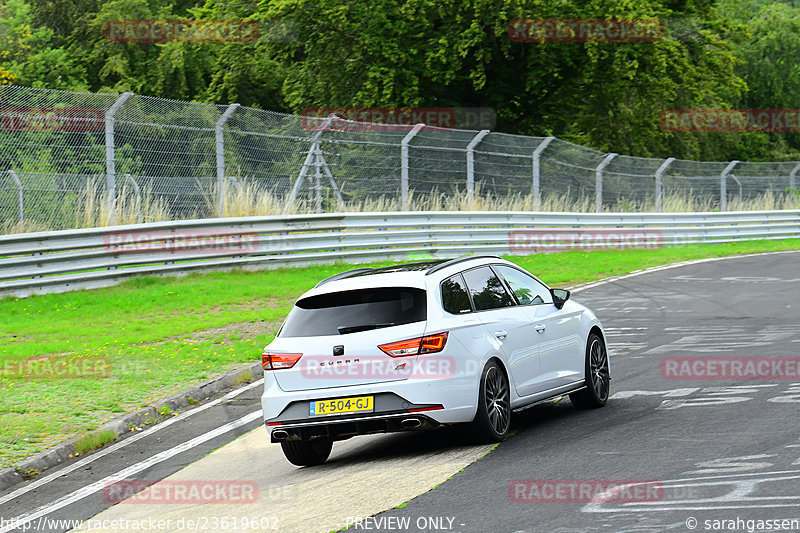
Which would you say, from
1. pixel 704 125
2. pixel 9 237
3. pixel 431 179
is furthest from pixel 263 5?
pixel 704 125

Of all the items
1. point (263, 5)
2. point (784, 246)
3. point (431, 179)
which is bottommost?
point (784, 246)

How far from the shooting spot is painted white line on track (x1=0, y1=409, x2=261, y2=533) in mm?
7488

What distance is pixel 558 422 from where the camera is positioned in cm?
938

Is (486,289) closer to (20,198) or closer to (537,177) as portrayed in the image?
(20,198)

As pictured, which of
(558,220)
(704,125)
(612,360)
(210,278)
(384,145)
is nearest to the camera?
(612,360)

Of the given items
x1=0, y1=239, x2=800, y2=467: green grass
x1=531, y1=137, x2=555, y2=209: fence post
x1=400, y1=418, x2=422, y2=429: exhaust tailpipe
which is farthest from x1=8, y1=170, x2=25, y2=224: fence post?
x1=531, y1=137, x2=555, y2=209: fence post

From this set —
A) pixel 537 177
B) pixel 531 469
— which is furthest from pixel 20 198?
pixel 537 177

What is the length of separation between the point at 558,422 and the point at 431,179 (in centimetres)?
1774

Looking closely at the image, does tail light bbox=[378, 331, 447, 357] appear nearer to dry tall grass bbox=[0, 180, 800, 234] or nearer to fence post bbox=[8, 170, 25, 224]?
fence post bbox=[8, 170, 25, 224]

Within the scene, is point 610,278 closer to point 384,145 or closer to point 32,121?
point 384,145

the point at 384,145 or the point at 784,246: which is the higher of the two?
the point at 384,145

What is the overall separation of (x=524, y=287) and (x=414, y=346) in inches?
80.8

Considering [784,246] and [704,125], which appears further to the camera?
[704,125]

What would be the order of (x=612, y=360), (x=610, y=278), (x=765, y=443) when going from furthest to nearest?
(x=610, y=278) → (x=612, y=360) → (x=765, y=443)
